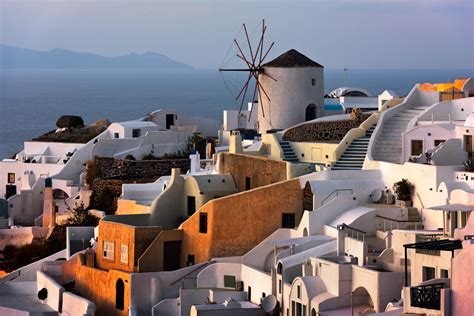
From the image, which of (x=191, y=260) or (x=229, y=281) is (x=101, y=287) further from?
(x=229, y=281)

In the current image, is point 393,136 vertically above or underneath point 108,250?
above

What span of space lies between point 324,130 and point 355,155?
9.37ft

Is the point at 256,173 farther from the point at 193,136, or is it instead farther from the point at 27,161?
the point at 27,161

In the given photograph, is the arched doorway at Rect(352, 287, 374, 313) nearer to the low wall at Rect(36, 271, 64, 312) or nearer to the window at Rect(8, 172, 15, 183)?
the low wall at Rect(36, 271, 64, 312)

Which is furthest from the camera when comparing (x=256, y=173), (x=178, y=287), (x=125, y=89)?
(x=125, y=89)

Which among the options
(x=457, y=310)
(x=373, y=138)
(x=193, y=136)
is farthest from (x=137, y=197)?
(x=457, y=310)

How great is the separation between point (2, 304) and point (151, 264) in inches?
154

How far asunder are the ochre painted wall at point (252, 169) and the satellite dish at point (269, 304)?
598 centimetres

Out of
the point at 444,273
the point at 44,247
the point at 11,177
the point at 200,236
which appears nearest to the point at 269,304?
the point at 200,236

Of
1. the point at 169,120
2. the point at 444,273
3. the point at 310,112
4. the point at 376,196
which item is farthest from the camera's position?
the point at 169,120

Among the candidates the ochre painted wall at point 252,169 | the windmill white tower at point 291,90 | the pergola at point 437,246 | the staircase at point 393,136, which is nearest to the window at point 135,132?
the windmill white tower at point 291,90

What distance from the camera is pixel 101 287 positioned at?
3750cm

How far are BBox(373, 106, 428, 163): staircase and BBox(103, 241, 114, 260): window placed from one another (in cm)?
644

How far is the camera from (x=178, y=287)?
36.4 m
